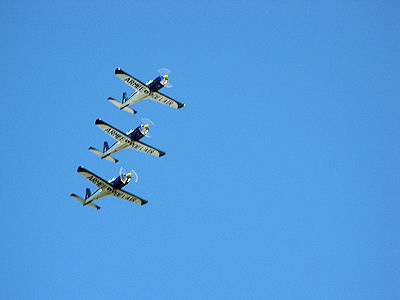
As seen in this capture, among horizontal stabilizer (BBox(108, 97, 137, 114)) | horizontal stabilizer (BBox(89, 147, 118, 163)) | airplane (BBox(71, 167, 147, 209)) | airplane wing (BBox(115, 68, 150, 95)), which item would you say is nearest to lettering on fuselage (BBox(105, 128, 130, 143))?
horizontal stabilizer (BBox(89, 147, 118, 163))

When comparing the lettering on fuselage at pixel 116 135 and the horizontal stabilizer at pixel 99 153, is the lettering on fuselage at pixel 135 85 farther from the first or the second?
the horizontal stabilizer at pixel 99 153

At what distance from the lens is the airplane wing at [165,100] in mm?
55719

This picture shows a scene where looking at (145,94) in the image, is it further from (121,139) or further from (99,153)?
(99,153)

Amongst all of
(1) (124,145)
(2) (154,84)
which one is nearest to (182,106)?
(2) (154,84)

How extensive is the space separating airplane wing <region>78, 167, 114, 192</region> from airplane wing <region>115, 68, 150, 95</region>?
10.2 metres

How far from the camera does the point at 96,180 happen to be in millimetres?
48438

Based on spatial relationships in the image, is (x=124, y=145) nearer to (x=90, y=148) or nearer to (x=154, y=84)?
(x=90, y=148)

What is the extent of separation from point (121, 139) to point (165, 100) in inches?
255

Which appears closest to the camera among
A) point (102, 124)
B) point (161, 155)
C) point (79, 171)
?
point (79, 171)

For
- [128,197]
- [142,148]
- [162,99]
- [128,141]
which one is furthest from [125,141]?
[162,99]

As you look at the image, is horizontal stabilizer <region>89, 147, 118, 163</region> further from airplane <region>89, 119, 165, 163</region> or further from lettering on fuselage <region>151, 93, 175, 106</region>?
lettering on fuselage <region>151, 93, 175, 106</region>

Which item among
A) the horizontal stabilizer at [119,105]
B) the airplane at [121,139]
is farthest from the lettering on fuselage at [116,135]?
the horizontal stabilizer at [119,105]

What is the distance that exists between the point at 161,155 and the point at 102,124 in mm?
6428

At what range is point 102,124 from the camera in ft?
168
